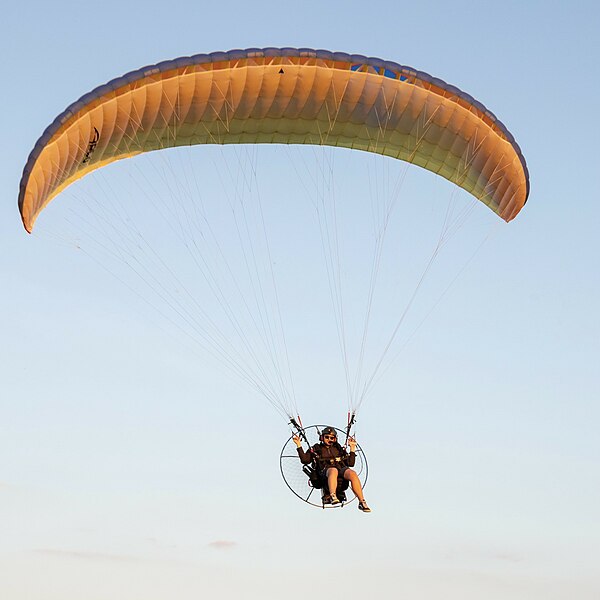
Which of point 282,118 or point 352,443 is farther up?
point 282,118

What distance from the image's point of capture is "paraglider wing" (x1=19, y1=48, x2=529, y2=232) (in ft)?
84.6

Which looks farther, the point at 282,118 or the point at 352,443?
the point at 282,118

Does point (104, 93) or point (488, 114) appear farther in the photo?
point (488, 114)

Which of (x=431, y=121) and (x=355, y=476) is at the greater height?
(x=431, y=121)

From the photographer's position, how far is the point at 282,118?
2730 centimetres

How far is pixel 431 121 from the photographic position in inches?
1070

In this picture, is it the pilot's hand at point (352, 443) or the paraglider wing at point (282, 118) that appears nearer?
the pilot's hand at point (352, 443)

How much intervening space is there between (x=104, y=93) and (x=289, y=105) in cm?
329

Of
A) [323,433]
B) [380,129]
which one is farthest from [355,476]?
[380,129]

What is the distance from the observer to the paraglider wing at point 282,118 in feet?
84.6

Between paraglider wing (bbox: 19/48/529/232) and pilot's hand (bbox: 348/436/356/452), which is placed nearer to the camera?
pilot's hand (bbox: 348/436/356/452)

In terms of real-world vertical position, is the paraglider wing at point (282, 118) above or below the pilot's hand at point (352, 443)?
above

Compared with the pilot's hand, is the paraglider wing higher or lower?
higher

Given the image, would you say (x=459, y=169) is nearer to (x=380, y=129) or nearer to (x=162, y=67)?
(x=380, y=129)
